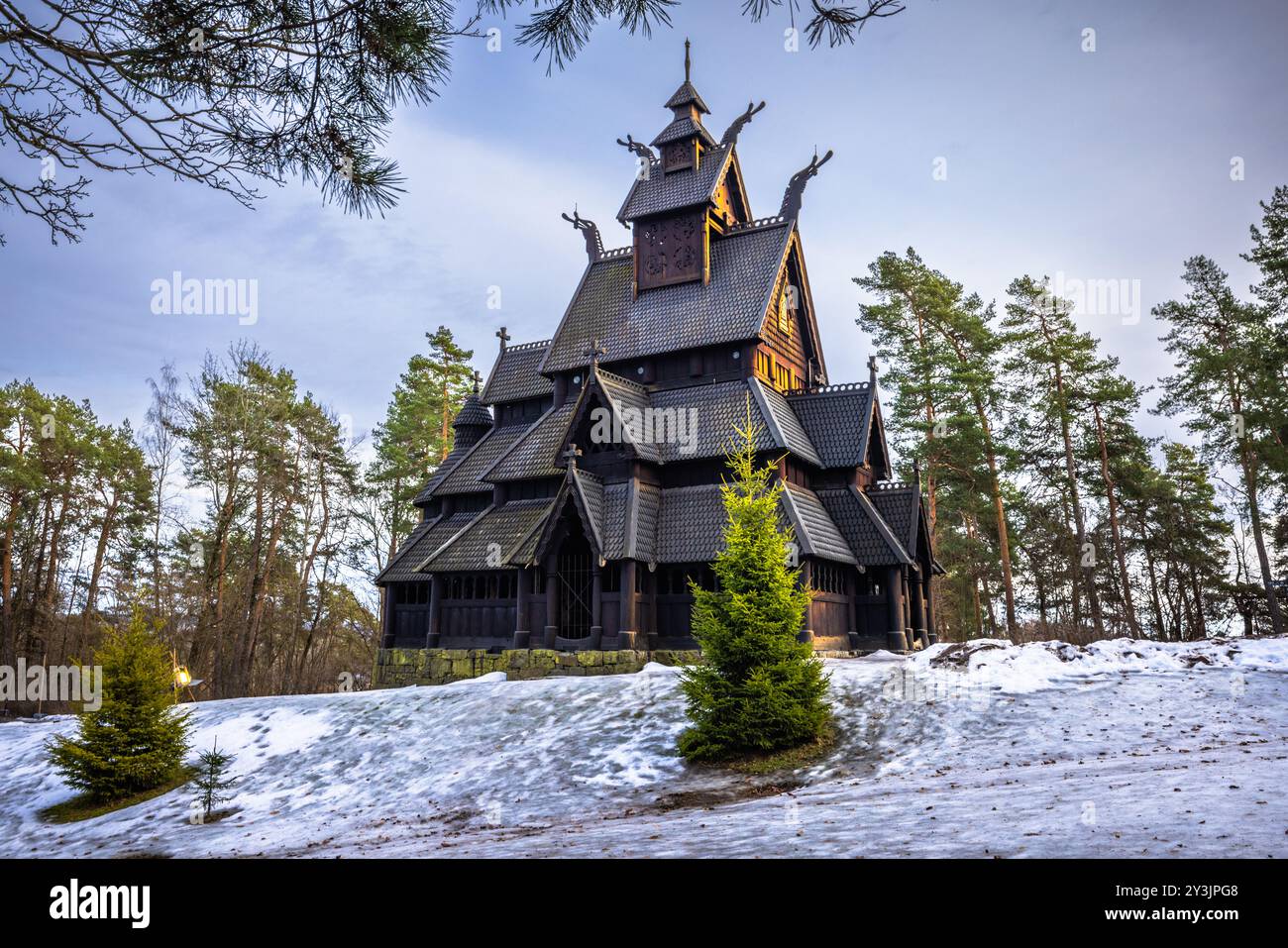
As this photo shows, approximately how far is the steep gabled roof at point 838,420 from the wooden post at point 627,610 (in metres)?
7.69

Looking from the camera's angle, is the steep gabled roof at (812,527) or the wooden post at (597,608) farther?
the wooden post at (597,608)

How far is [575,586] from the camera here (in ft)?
→ 75.3

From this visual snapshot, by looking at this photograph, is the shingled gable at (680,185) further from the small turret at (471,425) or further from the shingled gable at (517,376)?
the small turret at (471,425)

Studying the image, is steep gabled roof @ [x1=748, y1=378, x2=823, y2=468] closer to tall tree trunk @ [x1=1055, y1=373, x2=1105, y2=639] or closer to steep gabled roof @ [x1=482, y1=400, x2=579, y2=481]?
steep gabled roof @ [x1=482, y1=400, x2=579, y2=481]

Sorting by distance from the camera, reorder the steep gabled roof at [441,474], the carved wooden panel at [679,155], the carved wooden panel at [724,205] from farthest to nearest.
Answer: the steep gabled roof at [441,474] < the carved wooden panel at [679,155] < the carved wooden panel at [724,205]

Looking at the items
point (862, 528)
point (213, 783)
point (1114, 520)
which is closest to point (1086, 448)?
point (1114, 520)

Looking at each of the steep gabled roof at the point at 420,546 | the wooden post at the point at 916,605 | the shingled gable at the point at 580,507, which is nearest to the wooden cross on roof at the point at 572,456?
the shingled gable at the point at 580,507

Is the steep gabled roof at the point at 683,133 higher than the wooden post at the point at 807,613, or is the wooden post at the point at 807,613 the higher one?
the steep gabled roof at the point at 683,133

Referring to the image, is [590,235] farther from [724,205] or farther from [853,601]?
[853,601]

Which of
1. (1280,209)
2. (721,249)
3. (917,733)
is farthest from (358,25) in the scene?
(1280,209)

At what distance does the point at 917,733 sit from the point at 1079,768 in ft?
10.7

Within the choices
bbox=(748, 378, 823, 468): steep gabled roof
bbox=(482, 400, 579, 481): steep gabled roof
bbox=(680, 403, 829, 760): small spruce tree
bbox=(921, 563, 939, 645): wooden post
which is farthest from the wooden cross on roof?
bbox=(921, 563, 939, 645): wooden post

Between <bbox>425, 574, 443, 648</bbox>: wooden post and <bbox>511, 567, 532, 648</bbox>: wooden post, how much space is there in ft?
12.7

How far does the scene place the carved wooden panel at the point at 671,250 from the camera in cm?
2756
